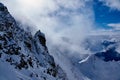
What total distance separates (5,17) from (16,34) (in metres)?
5.52

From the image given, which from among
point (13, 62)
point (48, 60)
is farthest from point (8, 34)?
point (48, 60)

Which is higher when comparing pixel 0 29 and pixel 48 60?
pixel 48 60

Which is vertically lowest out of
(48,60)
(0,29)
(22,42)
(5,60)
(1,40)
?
(5,60)

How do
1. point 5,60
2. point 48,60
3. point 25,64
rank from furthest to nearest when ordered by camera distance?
point 48,60 < point 25,64 < point 5,60

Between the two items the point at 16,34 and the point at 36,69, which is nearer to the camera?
the point at 36,69

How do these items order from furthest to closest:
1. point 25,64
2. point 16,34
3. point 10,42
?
point 16,34, point 10,42, point 25,64

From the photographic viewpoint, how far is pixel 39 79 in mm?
62406

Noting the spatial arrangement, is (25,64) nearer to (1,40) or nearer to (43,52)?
(1,40)

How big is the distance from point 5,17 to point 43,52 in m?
24.4

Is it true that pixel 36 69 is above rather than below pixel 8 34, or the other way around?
below

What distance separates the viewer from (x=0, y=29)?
72438 millimetres

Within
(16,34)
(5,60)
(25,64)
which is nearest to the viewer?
(5,60)

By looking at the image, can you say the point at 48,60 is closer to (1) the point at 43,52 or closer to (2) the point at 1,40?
(1) the point at 43,52

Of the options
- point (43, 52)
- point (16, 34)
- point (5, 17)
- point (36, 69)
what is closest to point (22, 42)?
point (16, 34)
